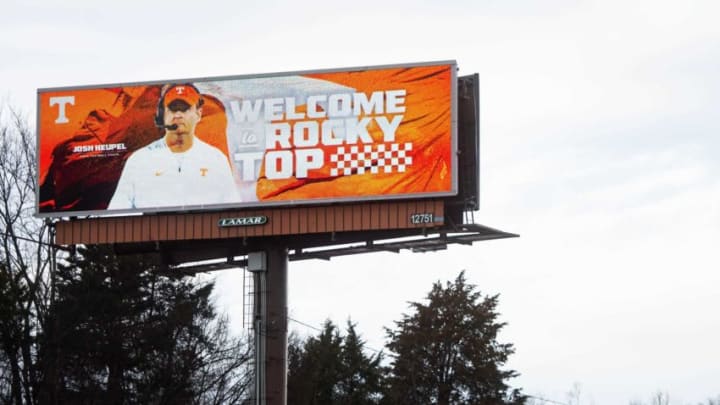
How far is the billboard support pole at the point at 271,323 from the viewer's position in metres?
48.6

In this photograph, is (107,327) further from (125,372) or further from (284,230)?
(284,230)

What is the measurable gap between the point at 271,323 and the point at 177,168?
5347 millimetres

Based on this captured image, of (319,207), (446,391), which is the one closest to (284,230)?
(319,207)

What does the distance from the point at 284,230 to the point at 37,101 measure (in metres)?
8.85

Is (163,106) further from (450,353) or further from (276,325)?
(450,353)

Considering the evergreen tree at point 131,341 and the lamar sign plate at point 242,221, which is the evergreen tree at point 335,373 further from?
the lamar sign plate at point 242,221

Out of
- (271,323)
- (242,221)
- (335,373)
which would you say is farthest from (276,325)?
(335,373)

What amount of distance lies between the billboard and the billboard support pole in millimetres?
1975

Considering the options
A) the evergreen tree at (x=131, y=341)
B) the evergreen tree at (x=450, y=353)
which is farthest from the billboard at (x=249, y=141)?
the evergreen tree at (x=450, y=353)

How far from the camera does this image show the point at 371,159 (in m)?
47.4

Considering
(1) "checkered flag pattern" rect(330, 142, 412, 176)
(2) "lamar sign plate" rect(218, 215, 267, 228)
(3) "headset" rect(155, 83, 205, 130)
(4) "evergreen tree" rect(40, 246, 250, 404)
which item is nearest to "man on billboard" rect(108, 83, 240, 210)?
(3) "headset" rect(155, 83, 205, 130)

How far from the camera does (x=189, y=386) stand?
5903 centimetres

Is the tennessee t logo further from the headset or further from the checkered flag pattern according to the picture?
the checkered flag pattern

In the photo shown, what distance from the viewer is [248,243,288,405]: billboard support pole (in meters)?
48.6
